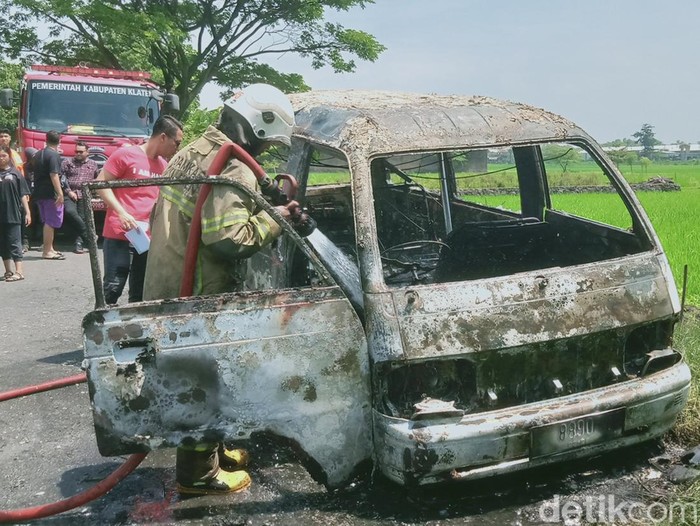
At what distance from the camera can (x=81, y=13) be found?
19812 millimetres

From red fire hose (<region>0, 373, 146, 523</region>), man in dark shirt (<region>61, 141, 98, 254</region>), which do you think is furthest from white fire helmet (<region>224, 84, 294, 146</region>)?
man in dark shirt (<region>61, 141, 98, 254</region>)

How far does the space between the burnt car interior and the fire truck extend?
6.99 metres

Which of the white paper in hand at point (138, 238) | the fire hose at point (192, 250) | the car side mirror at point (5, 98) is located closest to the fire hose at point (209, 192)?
the fire hose at point (192, 250)

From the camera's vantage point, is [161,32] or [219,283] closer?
[219,283]

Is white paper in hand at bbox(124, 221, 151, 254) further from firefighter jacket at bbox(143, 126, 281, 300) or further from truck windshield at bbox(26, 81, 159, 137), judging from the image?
truck windshield at bbox(26, 81, 159, 137)

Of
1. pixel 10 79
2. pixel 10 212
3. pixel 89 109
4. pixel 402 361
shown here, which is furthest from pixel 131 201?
pixel 10 79

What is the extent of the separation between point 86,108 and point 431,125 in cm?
986

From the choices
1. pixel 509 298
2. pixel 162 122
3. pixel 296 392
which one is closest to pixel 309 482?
pixel 296 392

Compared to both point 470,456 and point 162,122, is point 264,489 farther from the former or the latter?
point 162,122

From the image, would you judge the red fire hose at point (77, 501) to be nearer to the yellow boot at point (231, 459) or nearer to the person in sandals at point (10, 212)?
the yellow boot at point (231, 459)

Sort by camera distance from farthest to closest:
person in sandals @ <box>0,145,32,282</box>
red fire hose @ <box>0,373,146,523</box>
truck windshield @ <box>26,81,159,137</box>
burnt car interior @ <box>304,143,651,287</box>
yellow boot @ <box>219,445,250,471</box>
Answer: truck windshield @ <box>26,81,159,137</box>
person in sandals @ <box>0,145,32,282</box>
burnt car interior @ <box>304,143,651,287</box>
yellow boot @ <box>219,445,250,471</box>
red fire hose @ <box>0,373,146,523</box>

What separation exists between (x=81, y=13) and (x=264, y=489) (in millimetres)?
19230

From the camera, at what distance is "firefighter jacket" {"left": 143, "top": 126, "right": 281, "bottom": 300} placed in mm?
3271

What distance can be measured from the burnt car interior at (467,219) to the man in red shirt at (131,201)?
131 cm
